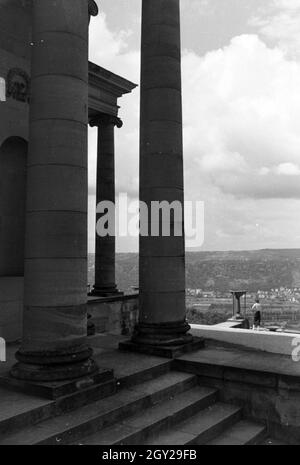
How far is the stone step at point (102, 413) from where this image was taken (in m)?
12.1

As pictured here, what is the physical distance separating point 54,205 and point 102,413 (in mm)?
7214

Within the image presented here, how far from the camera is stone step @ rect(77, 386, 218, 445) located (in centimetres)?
1307

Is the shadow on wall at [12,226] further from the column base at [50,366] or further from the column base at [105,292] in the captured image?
the column base at [105,292]

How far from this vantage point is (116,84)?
37.0m

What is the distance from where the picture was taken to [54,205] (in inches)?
593

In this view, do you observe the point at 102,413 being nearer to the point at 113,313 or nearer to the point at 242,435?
the point at 242,435

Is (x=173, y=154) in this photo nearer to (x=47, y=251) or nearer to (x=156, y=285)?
(x=156, y=285)

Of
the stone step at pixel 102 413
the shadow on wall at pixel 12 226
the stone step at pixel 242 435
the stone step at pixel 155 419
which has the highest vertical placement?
the shadow on wall at pixel 12 226

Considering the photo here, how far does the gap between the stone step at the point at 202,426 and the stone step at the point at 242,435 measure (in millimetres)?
180

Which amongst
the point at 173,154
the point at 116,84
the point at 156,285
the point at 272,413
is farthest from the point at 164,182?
the point at 116,84

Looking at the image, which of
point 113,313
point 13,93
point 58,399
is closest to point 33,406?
point 58,399

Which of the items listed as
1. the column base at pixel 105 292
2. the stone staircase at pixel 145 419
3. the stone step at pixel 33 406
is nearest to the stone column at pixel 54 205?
the stone step at pixel 33 406

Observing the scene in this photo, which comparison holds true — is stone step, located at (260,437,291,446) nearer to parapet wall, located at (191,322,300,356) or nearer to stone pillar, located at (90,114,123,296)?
parapet wall, located at (191,322,300,356)
